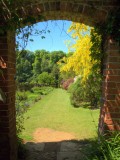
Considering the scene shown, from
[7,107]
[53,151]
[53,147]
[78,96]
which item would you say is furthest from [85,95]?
[7,107]

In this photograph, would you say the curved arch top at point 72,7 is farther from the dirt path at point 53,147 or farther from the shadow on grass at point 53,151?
the dirt path at point 53,147

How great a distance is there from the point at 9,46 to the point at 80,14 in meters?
1.32

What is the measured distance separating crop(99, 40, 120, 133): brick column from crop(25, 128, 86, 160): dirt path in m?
0.93

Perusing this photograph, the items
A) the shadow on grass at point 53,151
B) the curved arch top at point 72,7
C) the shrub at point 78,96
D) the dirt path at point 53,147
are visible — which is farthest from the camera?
the shrub at point 78,96

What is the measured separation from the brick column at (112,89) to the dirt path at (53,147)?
93 cm

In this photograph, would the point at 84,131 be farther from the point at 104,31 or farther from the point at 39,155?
the point at 104,31

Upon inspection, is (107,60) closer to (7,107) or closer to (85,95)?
(7,107)

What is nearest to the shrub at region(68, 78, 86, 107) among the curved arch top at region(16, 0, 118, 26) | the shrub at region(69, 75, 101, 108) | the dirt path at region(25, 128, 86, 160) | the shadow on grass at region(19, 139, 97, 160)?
the shrub at region(69, 75, 101, 108)

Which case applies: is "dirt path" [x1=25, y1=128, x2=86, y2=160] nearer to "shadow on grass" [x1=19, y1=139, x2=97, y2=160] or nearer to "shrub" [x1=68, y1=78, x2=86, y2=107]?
"shadow on grass" [x1=19, y1=139, x2=97, y2=160]

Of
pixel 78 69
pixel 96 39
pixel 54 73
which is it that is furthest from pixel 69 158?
pixel 54 73

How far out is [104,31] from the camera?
4008mm

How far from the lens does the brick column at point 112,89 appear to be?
376 cm

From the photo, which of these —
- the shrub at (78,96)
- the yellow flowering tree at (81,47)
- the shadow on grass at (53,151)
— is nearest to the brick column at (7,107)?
the shadow on grass at (53,151)

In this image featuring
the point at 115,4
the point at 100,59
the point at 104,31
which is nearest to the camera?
the point at 115,4
